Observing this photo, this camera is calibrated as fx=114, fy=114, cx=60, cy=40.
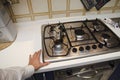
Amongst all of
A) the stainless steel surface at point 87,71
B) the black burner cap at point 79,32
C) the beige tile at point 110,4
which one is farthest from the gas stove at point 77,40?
the beige tile at point 110,4

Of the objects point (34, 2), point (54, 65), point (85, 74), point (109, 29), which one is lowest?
point (85, 74)

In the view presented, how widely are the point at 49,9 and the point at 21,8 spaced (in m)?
0.25

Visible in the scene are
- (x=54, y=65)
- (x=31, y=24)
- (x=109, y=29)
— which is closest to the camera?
(x=54, y=65)

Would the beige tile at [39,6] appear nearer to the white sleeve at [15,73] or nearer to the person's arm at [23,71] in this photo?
the person's arm at [23,71]

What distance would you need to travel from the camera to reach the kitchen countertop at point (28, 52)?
0.72 meters

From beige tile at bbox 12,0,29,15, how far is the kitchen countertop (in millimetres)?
111

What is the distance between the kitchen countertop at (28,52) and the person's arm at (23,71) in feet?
0.12

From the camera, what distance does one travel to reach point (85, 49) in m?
0.79

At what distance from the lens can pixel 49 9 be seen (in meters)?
1.06

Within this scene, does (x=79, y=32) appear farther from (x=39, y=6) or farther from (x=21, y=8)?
(x=21, y=8)

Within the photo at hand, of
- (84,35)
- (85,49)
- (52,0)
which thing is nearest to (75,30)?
(84,35)

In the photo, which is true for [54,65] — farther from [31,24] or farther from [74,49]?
[31,24]

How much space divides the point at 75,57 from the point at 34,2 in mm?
607

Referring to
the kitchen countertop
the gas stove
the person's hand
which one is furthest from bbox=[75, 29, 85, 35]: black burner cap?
the person's hand
